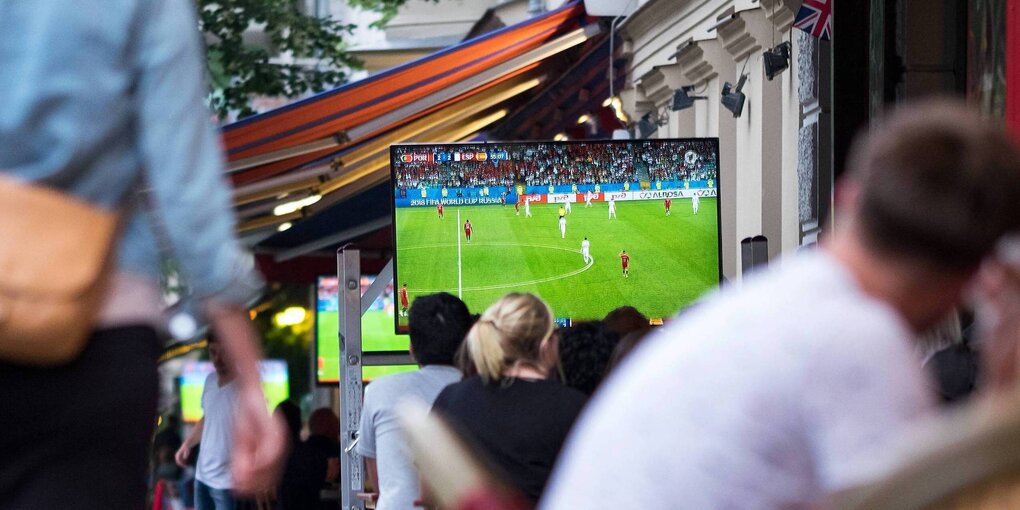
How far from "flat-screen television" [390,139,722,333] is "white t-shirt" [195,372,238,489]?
Result: 2.56 metres

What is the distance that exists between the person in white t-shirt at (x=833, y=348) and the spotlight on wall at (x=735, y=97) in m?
10.5

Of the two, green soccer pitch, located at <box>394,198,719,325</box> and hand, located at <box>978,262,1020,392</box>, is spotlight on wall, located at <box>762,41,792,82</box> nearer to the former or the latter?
green soccer pitch, located at <box>394,198,719,325</box>

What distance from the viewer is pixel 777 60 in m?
11.4

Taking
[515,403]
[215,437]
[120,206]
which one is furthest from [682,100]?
[120,206]

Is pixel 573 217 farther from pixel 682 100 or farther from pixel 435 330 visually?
pixel 682 100

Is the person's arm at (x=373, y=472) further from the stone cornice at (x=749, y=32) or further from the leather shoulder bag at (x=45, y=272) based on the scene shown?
the stone cornice at (x=749, y=32)

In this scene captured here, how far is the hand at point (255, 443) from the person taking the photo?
2.31 meters

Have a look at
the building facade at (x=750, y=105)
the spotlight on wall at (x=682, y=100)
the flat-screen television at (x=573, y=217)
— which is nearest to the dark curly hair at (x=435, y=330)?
the flat-screen television at (x=573, y=217)

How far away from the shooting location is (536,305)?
577 centimetres

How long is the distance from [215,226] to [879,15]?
7.21 m

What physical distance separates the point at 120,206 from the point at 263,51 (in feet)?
53.2

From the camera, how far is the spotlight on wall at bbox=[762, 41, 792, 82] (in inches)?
448

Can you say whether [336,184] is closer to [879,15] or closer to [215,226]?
[879,15]

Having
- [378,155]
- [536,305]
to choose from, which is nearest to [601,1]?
[378,155]
